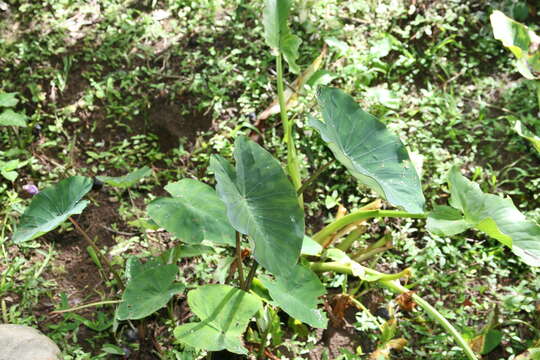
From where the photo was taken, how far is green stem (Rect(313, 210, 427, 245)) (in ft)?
6.48

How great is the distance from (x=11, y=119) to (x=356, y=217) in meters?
1.55

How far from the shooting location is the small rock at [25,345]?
172 cm

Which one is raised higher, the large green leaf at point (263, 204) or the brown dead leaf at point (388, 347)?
the large green leaf at point (263, 204)

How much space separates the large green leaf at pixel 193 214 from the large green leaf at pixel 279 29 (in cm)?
68

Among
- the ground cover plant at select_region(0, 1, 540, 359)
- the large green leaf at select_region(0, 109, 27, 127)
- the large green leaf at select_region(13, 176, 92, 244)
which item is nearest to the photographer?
the ground cover plant at select_region(0, 1, 540, 359)

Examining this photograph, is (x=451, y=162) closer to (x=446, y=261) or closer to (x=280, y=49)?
(x=446, y=261)

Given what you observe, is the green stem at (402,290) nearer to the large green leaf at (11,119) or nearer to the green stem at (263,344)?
the green stem at (263,344)

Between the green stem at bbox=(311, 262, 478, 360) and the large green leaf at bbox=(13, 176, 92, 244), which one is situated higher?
the large green leaf at bbox=(13, 176, 92, 244)

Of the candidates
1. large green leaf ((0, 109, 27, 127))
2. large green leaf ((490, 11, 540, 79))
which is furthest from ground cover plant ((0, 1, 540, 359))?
large green leaf ((490, 11, 540, 79))

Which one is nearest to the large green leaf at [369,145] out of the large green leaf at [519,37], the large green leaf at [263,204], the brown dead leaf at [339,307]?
the large green leaf at [263,204]

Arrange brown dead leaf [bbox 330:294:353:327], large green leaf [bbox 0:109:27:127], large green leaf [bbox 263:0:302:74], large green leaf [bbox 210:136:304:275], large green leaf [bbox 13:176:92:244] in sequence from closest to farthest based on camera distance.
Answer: large green leaf [bbox 210:136:304:275] < large green leaf [bbox 13:176:92:244] < brown dead leaf [bbox 330:294:353:327] < large green leaf [bbox 263:0:302:74] < large green leaf [bbox 0:109:27:127]

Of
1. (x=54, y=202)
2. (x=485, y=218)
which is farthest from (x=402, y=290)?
(x=54, y=202)

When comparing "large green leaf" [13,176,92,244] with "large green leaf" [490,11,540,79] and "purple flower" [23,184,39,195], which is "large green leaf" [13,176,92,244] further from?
"large green leaf" [490,11,540,79]

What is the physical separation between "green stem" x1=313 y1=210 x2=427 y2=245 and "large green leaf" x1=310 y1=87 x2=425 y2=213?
0.67ft
